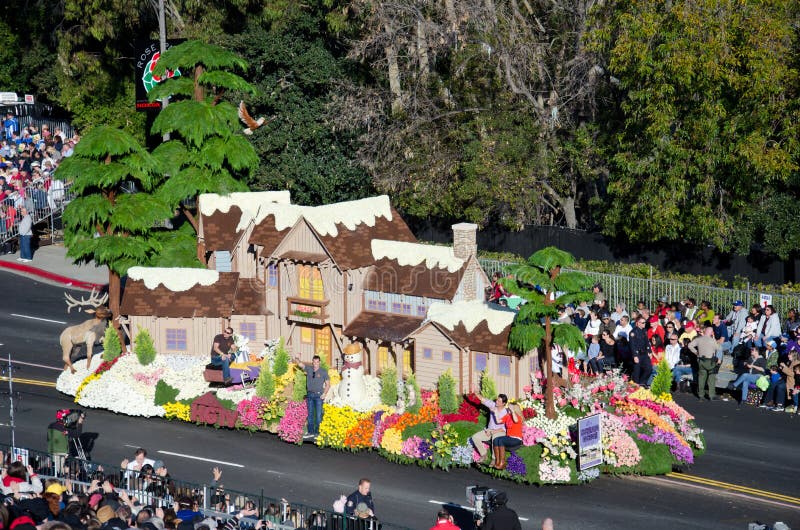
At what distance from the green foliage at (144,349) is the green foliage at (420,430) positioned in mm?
8886

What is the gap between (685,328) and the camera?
40156mm

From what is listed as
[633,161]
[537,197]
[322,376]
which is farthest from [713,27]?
[322,376]

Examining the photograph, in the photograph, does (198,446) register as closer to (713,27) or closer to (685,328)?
(685,328)

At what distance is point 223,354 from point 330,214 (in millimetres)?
5066

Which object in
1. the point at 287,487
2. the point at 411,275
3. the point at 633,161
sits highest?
the point at 633,161

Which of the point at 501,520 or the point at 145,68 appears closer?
the point at 501,520

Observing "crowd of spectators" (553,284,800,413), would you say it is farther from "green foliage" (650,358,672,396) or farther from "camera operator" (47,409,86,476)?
"camera operator" (47,409,86,476)

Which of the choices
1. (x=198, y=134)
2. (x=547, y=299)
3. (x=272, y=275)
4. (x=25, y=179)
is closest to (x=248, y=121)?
(x=198, y=134)

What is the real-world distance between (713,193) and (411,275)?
14553 mm

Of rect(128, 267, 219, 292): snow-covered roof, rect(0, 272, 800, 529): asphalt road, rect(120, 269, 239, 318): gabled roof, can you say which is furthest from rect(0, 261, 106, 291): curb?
rect(0, 272, 800, 529): asphalt road

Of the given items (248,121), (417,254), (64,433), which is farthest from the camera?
(248,121)

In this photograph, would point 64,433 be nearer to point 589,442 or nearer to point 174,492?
point 174,492

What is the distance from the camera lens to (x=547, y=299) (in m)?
33.7

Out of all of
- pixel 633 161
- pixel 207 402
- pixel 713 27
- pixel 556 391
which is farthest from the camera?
pixel 633 161
